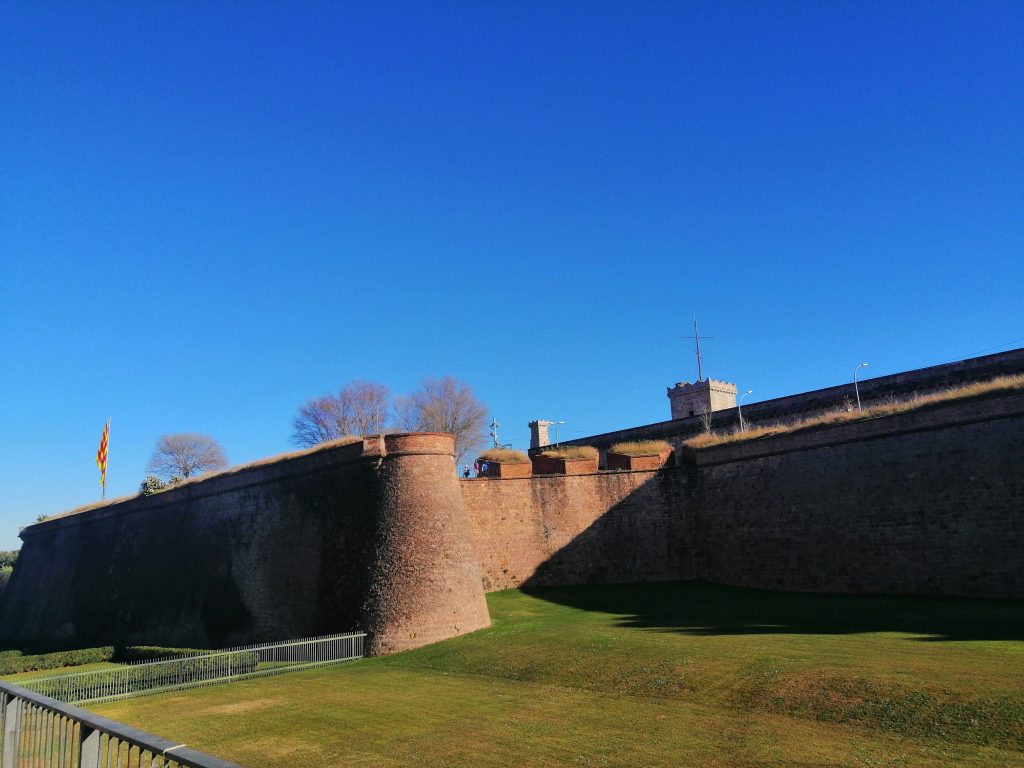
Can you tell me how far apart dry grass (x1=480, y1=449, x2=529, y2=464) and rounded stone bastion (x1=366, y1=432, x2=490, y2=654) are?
4.22 metres

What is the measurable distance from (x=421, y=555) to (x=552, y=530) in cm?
690

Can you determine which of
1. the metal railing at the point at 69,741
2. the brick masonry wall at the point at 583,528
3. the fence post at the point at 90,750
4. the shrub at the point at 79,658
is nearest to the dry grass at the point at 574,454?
the brick masonry wall at the point at 583,528

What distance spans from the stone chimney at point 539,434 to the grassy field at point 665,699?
20.7 m

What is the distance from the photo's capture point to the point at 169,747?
3285 millimetres

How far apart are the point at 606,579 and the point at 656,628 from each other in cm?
855

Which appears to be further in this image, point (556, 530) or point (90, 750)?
point (556, 530)

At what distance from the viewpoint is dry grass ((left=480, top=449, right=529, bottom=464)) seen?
25772mm

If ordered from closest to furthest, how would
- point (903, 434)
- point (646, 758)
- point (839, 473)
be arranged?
1. point (646, 758)
2. point (903, 434)
3. point (839, 473)

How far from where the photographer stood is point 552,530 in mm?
25297

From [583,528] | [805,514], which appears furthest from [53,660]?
[805,514]

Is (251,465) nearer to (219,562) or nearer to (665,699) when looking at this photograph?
(219,562)

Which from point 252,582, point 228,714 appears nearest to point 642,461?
point 252,582

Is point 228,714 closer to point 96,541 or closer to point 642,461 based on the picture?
point 642,461

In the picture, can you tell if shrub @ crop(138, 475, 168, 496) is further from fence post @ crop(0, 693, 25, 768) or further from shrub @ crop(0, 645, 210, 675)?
fence post @ crop(0, 693, 25, 768)
